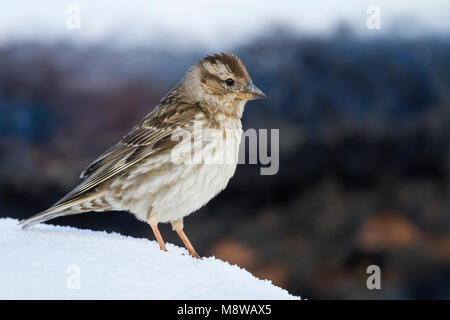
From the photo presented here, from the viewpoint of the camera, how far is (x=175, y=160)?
5230 millimetres

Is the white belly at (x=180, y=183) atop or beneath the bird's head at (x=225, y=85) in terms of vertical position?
beneath

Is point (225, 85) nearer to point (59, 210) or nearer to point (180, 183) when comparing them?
point (180, 183)

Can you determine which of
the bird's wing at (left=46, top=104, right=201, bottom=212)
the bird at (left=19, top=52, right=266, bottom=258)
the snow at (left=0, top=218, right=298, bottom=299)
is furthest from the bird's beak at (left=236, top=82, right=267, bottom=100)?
the snow at (left=0, top=218, right=298, bottom=299)

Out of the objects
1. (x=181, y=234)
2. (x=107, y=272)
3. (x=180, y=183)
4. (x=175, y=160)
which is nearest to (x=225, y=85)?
(x=175, y=160)

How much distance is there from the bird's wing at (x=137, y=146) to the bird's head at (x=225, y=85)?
257mm

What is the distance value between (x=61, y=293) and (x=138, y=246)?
1.12 m

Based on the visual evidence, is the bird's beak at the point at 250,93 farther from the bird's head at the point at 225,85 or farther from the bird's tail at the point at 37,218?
the bird's tail at the point at 37,218

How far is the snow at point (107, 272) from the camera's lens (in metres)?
3.83

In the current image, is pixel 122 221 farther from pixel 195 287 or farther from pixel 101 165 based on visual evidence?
pixel 195 287

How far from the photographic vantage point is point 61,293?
373cm

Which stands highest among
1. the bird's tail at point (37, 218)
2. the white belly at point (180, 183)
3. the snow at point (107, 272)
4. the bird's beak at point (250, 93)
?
the bird's beak at point (250, 93)

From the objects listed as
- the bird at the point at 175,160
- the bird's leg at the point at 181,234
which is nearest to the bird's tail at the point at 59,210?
the bird at the point at 175,160

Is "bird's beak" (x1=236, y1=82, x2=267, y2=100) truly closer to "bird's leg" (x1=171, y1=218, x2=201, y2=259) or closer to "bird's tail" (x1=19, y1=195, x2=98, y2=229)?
"bird's leg" (x1=171, y1=218, x2=201, y2=259)

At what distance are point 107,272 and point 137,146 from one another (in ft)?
5.66
